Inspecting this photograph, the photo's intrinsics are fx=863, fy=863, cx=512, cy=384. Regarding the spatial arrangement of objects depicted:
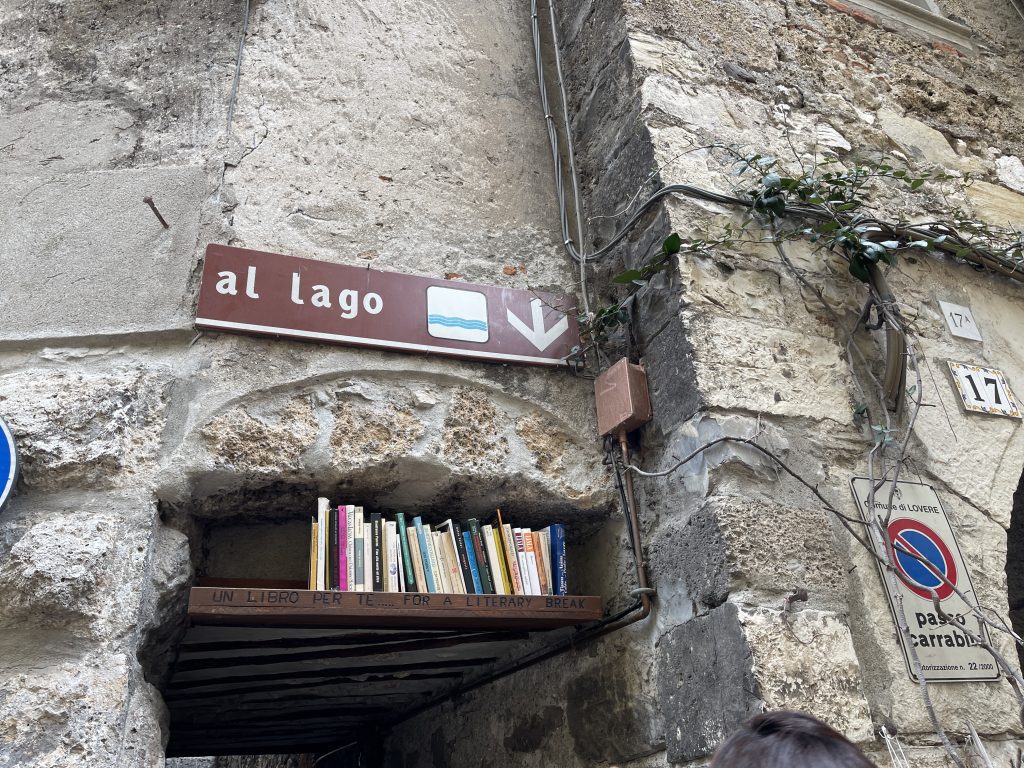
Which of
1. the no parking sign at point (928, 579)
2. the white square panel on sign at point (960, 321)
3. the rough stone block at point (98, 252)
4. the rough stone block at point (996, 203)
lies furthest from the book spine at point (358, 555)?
the rough stone block at point (996, 203)

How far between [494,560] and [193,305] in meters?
0.93

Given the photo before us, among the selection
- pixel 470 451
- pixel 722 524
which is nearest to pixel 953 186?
pixel 722 524

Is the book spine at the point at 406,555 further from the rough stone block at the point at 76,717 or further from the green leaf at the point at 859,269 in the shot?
the green leaf at the point at 859,269

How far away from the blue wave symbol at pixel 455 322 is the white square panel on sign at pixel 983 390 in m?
1.24

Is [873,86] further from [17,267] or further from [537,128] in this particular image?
[17,267]

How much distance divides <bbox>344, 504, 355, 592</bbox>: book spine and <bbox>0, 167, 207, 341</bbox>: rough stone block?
59 centimetres

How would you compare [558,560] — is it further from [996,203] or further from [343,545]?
[996,203]

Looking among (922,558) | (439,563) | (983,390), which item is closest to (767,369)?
(922,558)

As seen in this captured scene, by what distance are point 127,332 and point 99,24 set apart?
1.17 m

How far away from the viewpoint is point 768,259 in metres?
2.24

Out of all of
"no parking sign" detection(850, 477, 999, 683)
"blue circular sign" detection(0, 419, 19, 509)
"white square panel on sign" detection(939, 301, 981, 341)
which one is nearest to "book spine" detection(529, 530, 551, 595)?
"no parking sign" detection(850, 477, 999, 683)

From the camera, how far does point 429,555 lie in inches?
77.7

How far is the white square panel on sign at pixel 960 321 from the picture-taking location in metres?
2.36

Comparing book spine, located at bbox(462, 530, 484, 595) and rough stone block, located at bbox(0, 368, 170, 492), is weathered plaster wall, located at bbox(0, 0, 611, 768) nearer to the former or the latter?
rough stone block, located at bbox(0, 368, 170, 492)
